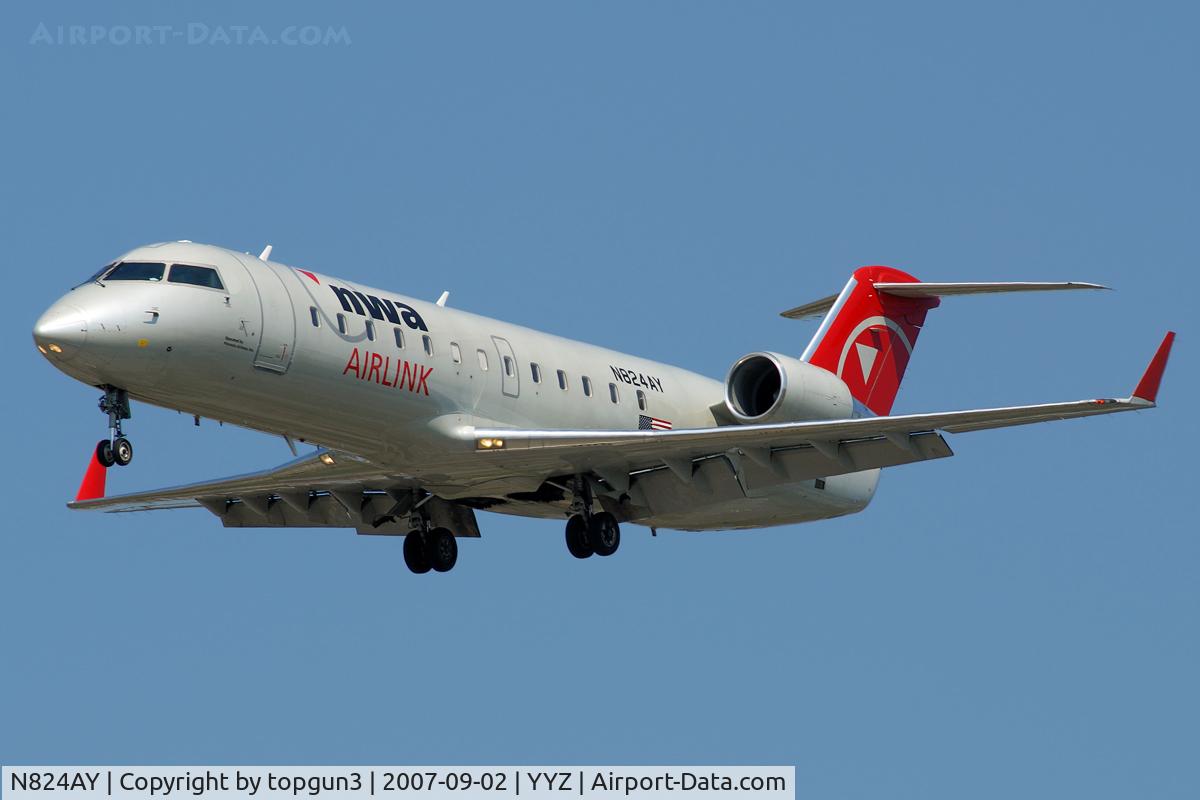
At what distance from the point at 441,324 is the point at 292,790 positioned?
5.46m

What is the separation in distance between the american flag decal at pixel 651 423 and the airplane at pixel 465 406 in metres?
0.02

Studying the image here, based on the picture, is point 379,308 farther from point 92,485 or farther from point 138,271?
point 92,485

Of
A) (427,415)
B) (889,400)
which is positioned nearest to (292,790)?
(427,415)

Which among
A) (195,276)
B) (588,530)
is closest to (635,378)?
(588,530)

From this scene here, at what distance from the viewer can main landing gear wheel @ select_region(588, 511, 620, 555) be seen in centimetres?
2380

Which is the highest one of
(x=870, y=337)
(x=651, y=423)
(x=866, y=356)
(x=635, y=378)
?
(x=870, y=337)

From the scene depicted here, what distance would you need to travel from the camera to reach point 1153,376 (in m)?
20.9

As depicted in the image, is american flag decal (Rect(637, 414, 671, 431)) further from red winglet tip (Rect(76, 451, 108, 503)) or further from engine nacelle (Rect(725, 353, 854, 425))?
red winglet tip (Rect(76, 451, 108, 503))

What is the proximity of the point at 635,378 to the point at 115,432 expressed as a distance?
7.22 meters

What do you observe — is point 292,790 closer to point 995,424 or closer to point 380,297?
point 380,297

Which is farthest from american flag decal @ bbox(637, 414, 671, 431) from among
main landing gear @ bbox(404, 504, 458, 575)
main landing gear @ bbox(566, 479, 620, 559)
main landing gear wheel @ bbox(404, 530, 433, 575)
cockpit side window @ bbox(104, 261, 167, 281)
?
cockpit side window @ bbox(104, 261, 167, 281)

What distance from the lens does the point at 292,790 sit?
796 inches

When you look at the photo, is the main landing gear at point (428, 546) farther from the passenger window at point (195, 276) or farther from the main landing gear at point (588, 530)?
the passenger window at point (195, 276)

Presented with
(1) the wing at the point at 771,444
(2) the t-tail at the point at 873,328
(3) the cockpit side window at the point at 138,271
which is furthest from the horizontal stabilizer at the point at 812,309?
(3) the cockpit side window at the point at 138,271
